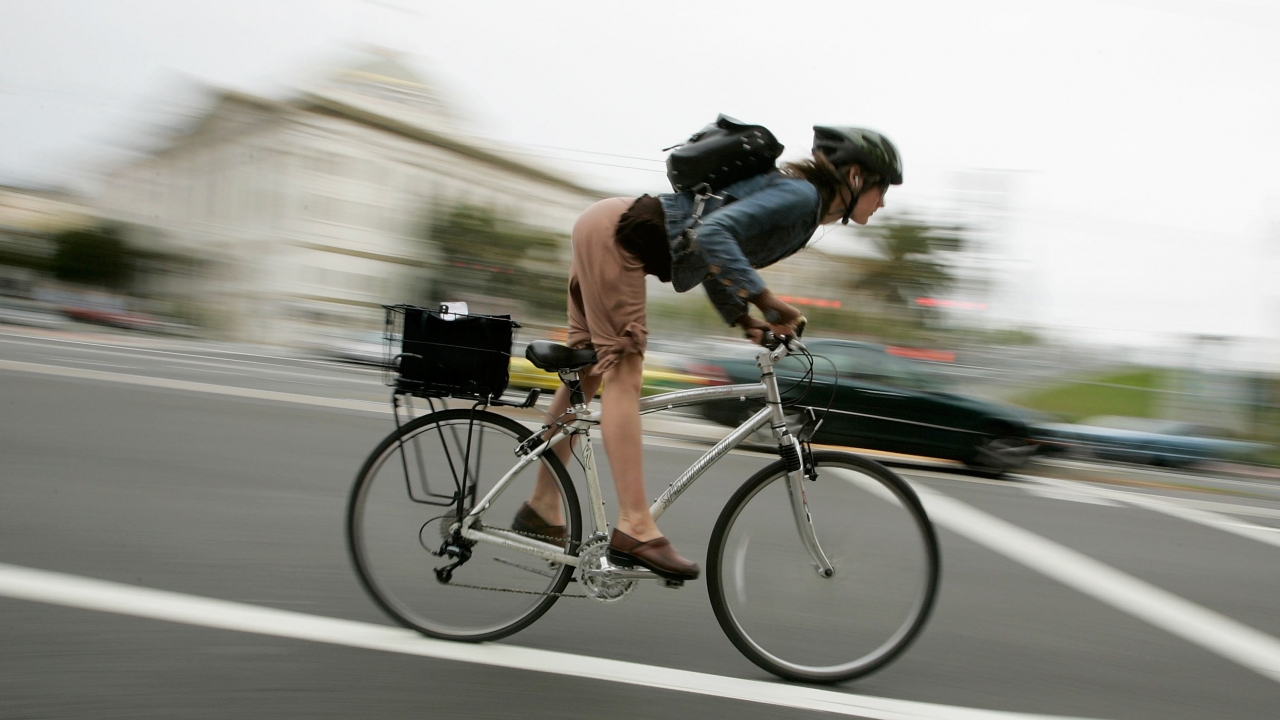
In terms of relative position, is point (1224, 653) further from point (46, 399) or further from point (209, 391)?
point (209, 391)

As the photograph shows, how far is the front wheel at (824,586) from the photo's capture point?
314 cm

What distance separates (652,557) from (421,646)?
778mm

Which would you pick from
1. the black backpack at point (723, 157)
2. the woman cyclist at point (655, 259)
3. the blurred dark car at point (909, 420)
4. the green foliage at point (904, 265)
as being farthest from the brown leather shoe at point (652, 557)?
the green foliage at point (904, 265)

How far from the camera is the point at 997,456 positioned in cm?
1032

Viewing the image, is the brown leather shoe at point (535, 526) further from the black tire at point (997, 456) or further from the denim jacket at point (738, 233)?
the black tire at point (997, 456)

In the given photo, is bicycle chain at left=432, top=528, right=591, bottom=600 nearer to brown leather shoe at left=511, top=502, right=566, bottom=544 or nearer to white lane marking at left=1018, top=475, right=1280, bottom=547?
brown leather shoe at left=511, top=502, right=566, bottom=544

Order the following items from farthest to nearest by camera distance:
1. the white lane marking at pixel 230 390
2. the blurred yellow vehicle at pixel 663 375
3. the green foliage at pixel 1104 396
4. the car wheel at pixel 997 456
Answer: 1. the green foliage at pixel 1104 396
2. the blurred yellow vehicle at pixel 663 375
3. the car wheel at pixel 997 456
4. the white lane marking at pixel 230 390

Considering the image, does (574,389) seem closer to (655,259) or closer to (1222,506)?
(655,259)

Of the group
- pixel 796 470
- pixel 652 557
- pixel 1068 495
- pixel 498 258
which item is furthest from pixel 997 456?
pixel 498 258

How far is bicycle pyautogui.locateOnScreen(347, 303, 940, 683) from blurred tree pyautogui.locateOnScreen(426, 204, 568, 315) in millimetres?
38177

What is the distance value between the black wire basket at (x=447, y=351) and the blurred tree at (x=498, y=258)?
38.3 metres

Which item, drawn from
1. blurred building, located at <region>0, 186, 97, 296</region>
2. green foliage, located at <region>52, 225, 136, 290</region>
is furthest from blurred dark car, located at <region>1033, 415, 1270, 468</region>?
blurred building, located at <region>0, 186, 97, 296</region>

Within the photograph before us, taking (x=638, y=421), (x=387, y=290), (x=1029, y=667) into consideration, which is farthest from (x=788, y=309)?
(x=387, y=290)

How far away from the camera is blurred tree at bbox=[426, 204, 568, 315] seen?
42500mm
